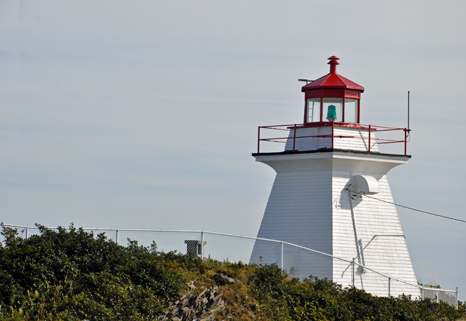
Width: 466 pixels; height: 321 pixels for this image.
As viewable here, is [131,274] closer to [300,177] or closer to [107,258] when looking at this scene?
[107,258]

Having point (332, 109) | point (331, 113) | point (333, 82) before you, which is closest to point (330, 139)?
point (331, 113)

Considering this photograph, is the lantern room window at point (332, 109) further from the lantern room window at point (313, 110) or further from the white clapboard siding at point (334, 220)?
the white clapboard siding at point (334, 220)

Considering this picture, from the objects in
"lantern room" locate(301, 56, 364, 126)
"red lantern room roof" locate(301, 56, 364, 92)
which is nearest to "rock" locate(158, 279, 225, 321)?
"lantern room" locate(301, 56, 364, 126)

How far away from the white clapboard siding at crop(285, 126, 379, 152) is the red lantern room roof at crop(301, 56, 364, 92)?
153cm

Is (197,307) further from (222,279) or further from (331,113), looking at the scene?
(331,113)

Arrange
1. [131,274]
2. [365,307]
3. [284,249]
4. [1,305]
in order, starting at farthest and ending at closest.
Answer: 1. [284,249]
2. [365,307]
3. [131,274]
4. [1,305]

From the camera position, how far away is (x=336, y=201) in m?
20.2

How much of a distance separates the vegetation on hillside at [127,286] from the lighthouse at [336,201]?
4.89 ft

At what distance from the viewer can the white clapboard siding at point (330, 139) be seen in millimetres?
20641

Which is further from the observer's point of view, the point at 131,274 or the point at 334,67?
the point at 334,67

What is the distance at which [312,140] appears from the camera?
2105cm

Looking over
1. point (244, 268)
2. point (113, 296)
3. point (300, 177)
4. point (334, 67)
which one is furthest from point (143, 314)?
point (334, 67)

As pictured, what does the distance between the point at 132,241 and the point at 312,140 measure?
25.3 ft

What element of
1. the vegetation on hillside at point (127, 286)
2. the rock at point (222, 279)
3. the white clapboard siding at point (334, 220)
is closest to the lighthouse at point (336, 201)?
the white clapboard siding at point (334, 220)
